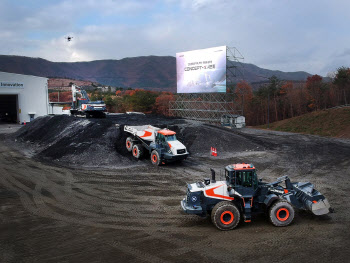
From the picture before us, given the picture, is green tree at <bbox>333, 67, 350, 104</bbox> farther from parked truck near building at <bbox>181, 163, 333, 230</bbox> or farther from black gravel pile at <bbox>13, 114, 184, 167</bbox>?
parked truck near building at <bbox>181, 163, 333, 230</bbox>

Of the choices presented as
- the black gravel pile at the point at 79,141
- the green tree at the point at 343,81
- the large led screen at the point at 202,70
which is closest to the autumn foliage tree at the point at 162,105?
the large led screen at the point at 202,70

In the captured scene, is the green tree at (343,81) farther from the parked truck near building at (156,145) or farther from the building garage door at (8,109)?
Answer: the building garage door at (8,109)

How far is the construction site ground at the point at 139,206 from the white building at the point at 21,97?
25111 millimetres

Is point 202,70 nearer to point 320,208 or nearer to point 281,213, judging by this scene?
point 320,208

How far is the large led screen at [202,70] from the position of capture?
40.2 m

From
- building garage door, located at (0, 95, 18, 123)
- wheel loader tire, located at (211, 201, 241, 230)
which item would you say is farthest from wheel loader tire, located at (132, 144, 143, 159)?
building garage door, located at (0, 95, 18, 123)

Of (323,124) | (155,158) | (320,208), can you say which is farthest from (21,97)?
(320,208)

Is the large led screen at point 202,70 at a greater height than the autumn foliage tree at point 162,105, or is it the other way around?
the large led screen at point 202,70

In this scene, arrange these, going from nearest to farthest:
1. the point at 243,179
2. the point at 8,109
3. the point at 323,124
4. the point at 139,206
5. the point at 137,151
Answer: the point at 243,179, the point at 139,206, the point at 137,151, the point at 323,124, the point at 8,109

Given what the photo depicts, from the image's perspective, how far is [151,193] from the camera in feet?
47.1

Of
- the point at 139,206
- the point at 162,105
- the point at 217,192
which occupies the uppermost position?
the point at 162,105

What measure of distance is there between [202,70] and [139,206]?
107ft

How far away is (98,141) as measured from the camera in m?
24.5

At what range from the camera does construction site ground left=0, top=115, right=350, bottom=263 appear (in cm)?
855
